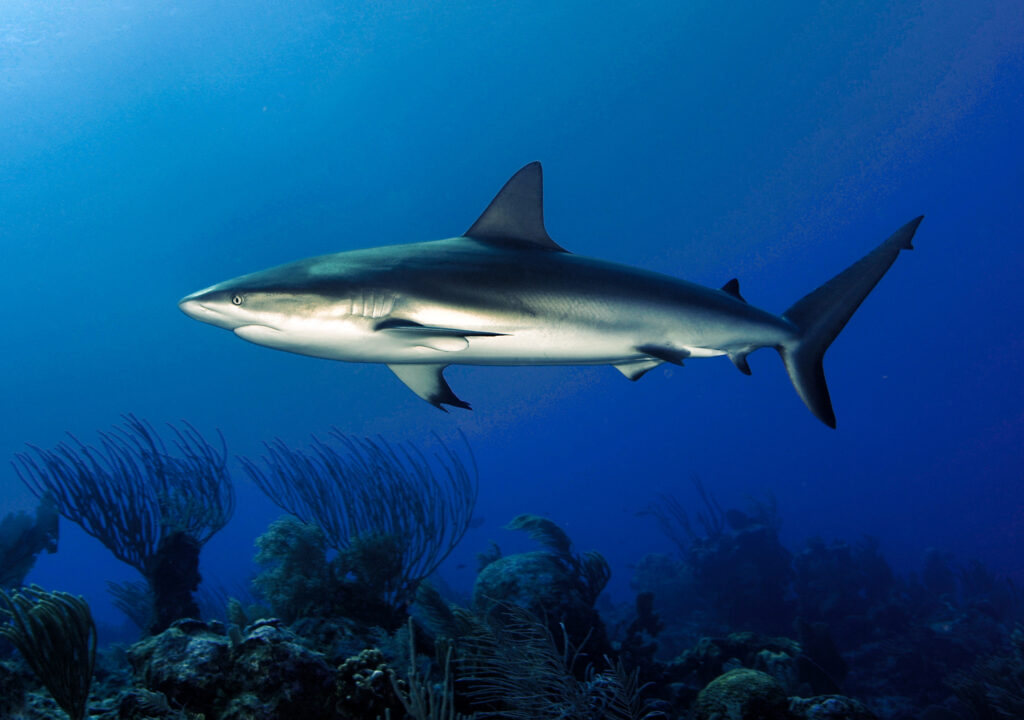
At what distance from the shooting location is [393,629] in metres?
5.22

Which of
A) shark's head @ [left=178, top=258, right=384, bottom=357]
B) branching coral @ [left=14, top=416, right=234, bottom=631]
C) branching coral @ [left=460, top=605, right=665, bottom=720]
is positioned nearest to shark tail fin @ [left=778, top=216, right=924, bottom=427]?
branching coral @ [left=460, top=605, right=665, bottom=720]

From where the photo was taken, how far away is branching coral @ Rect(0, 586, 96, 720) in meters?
2.43

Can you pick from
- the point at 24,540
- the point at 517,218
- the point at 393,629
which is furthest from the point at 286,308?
the point at 24,540

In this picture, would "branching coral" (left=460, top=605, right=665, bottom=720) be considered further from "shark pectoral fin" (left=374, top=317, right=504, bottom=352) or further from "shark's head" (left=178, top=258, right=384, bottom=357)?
"shark's head" (left=178, top=258, right=384, bottom=357)

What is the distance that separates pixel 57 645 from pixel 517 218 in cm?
382

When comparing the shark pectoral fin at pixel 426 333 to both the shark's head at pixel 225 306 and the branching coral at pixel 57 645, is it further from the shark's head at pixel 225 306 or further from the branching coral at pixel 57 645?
the branching coral at pixel 57 645

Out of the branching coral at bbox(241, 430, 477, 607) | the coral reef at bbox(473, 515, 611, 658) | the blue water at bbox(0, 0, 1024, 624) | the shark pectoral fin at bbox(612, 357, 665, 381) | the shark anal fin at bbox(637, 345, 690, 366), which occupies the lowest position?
the coral reef at bbox(473, 515, 611, 658)

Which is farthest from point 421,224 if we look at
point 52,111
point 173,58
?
point 52,111

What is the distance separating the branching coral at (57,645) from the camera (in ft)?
7.97

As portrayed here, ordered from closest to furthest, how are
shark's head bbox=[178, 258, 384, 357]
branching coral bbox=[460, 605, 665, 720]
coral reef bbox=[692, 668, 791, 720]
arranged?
shark's head bbox=[178, 258, 384, 357] < branching coral bbox=[460, 605, 665, 720] < coral reef bbox=[692, 668, 791, 720]

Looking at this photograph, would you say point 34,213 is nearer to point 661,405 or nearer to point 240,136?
point 240,136

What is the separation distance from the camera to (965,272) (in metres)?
81.4

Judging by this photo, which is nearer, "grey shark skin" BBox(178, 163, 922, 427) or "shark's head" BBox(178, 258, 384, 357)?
→ "shark's head" BBox(178, 258, 384, 357)

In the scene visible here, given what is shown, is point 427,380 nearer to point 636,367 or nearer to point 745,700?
point 636,367
